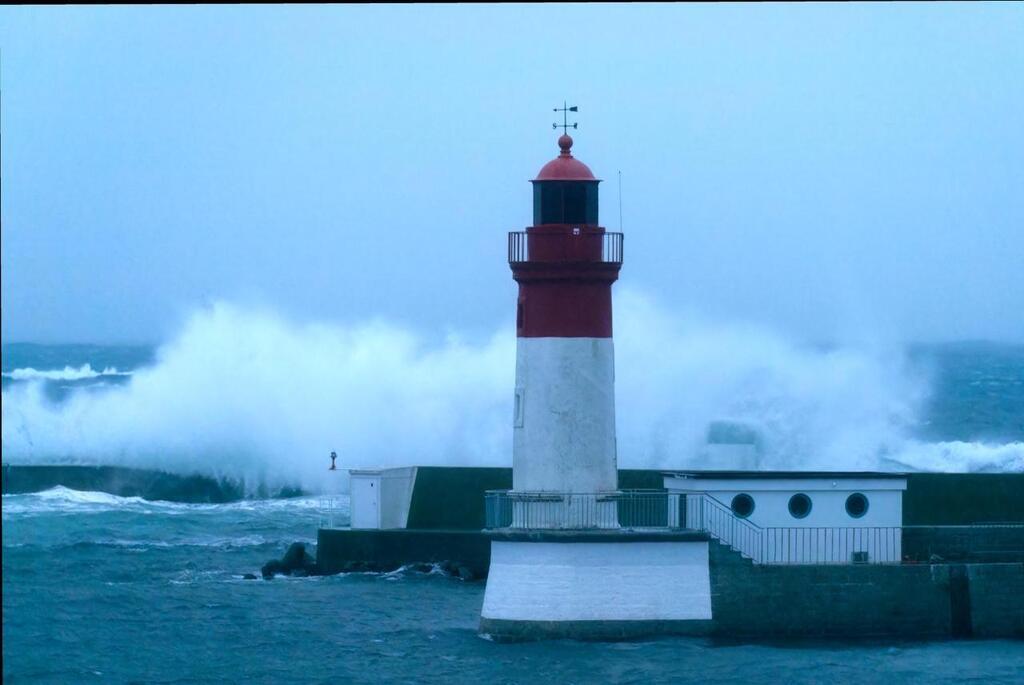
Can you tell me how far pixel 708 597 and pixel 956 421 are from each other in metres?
36.5

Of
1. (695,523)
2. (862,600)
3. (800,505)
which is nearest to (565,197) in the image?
(695,523)

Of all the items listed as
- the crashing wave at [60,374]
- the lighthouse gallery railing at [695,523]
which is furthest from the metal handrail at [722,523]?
the crashing wave at [60,374]

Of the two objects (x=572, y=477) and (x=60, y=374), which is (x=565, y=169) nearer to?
(x=572, y=477)

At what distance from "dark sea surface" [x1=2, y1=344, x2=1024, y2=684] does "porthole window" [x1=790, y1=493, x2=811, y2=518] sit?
1.31 metres

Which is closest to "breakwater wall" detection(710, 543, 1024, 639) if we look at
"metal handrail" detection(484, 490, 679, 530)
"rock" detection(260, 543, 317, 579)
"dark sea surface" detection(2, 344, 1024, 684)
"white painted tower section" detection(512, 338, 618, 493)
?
"dark sea surface" detection(2, 344, 1024, 684)

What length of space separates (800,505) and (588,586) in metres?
2.47

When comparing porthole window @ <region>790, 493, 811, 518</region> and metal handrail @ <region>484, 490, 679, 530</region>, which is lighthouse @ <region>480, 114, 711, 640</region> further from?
porthole window @ <region>790, 493, 811, 518</region>

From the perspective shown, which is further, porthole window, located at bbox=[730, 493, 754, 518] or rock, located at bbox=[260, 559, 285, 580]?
rock, located at bbox=[260, 559, 285, 580]

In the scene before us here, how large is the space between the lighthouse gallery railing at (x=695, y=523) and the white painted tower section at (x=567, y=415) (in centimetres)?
16

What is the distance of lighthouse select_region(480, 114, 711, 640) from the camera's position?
599 inches

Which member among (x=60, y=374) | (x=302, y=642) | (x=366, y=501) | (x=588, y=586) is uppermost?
(x=60, y=374)

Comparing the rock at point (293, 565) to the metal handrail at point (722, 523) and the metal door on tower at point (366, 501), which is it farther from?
the metal handrail at point (722, 523)

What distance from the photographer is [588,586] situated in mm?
15195

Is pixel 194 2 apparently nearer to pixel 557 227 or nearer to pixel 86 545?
pixel 557 227
